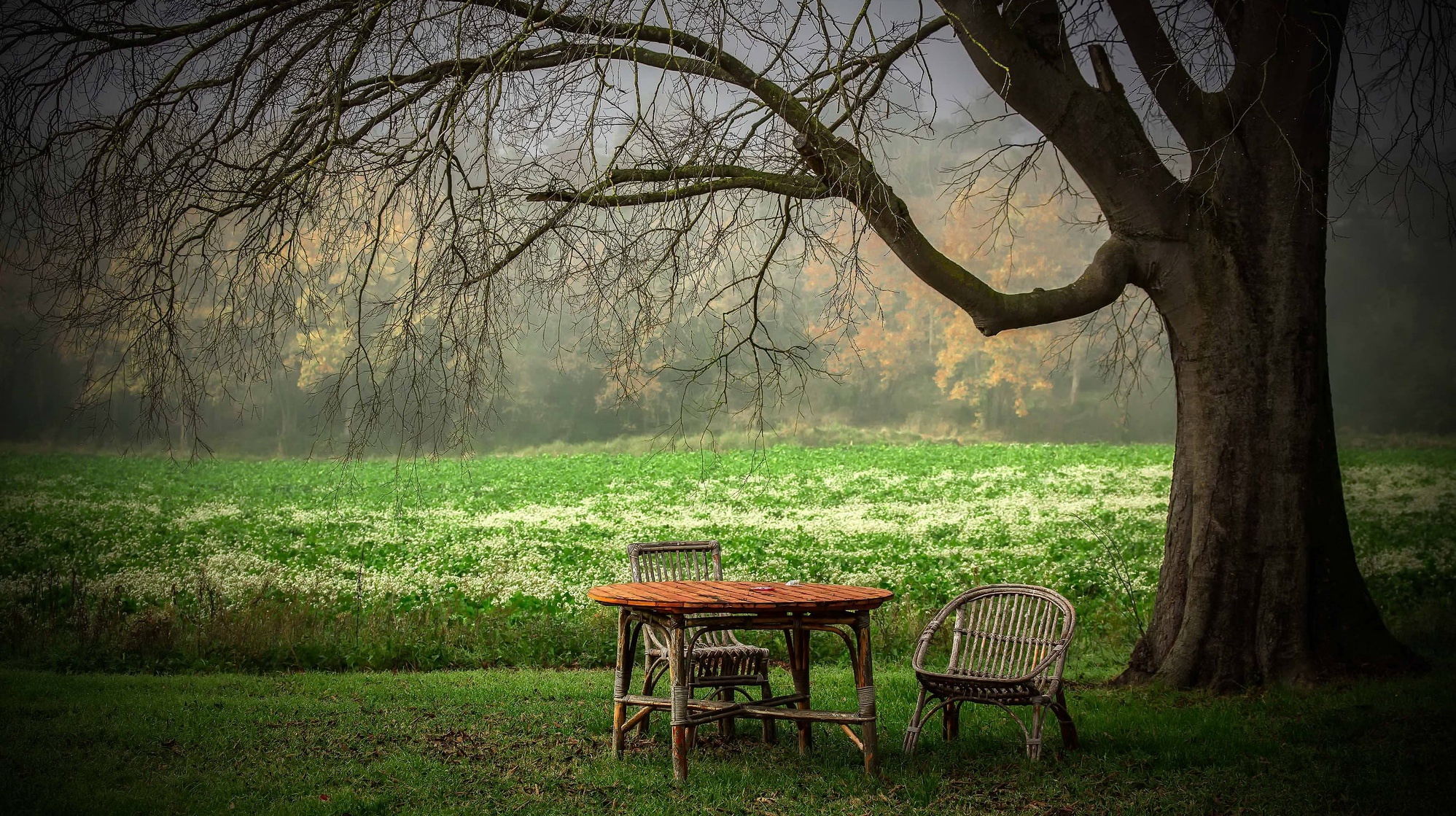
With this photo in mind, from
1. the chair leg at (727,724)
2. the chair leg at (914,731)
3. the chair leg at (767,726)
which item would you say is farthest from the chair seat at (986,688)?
the chair leg at (727,724)

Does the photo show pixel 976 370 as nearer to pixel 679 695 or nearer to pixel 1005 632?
pixel 1005 632

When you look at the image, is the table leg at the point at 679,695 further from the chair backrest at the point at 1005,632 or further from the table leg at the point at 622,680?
the chair backrest at the point at 1005,632

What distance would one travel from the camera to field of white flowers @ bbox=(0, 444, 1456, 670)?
1109cm

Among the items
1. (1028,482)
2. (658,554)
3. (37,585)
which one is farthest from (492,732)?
(1028,482)

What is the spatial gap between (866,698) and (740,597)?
0.82 meters

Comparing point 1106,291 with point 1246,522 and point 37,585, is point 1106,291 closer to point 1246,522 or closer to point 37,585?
point 1246,522

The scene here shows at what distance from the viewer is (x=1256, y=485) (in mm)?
6801

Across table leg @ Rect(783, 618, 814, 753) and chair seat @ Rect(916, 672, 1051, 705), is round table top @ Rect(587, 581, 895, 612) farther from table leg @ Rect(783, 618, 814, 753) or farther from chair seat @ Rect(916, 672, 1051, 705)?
chair seat @ Rect(916, 672, 1051, 705)

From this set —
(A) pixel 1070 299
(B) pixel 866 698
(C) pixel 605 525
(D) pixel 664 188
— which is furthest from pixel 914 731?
(C) pixel 605 525

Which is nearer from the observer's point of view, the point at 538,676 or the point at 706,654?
the point at 706,654

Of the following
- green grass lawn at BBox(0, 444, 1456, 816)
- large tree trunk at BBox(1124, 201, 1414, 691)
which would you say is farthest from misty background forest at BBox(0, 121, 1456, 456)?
large tree trunk at BBox(1124, 201, 1414, 691)

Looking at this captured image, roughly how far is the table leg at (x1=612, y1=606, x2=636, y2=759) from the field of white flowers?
1.46 meters

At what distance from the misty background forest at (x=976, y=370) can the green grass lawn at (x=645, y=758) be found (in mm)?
19815

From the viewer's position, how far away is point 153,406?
554 cm
